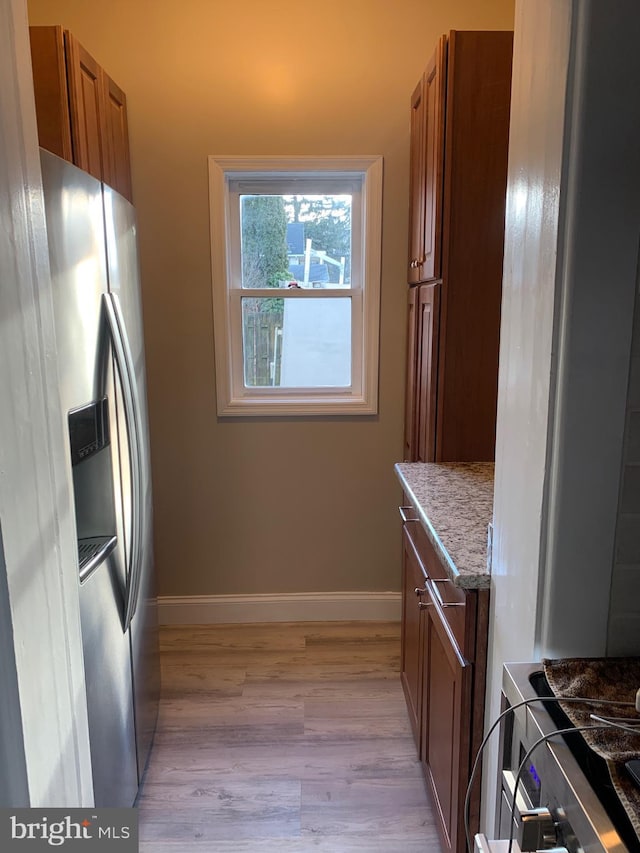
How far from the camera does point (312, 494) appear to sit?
298 centimetres

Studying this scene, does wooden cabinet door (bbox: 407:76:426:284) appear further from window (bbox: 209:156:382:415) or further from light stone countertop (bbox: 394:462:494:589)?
light stone countertop (bbox: 394:462:494:589)

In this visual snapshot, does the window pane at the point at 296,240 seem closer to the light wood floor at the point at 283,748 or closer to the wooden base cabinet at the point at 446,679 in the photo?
the wooden base cabinet at the point at 446,679

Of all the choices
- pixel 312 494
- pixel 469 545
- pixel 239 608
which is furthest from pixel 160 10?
pixel 239 608

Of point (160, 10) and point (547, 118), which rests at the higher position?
point (160, 10)

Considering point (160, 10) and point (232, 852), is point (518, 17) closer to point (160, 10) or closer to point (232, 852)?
point (160, 10)

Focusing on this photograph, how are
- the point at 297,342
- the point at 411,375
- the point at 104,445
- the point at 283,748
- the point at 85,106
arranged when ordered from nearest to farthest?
the point at 104,445 → the point at 85,106 → the point at 283,748 → the point at 411,375 → the point at 297,342

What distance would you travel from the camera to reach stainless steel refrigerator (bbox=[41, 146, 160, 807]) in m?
1.40

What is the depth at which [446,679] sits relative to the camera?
156 centimetres

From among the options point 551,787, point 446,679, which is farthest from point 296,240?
point 551,787

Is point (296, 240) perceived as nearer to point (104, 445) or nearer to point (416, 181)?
point (416, 181)

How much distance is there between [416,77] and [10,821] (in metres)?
2.89

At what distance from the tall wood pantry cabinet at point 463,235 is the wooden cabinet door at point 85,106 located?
1.20m

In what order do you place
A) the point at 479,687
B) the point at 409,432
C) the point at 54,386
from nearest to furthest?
the point at 54,386 < the point at 479,687 < the point at 409,432

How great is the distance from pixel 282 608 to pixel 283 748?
91cm
